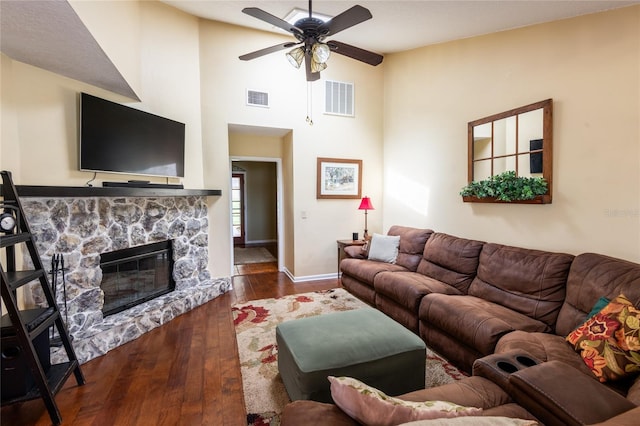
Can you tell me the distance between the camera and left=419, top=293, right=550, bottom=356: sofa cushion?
216 centimetres

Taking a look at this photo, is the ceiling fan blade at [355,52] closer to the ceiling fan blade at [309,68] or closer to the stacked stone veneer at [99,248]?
the ceiling fan blade at [309,68]

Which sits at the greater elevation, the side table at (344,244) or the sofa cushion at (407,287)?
the side table at (344,244)

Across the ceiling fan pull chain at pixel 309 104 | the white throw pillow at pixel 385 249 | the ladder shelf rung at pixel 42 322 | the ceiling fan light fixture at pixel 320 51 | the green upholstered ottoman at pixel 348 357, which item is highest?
the ceiling fan pull chain at pixel 309 104

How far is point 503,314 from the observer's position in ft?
7.94

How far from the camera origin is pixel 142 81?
11.6 ft

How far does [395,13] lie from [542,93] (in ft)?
5.74

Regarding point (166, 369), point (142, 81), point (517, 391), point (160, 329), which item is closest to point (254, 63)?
point (142, 81)

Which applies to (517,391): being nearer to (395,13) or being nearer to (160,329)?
(160,329)

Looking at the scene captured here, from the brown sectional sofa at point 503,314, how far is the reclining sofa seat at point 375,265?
1 cm

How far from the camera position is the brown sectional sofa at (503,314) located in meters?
1.19

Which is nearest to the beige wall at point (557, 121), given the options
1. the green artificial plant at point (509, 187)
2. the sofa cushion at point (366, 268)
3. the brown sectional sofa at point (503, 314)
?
the green artificial plant at point (509, 187)

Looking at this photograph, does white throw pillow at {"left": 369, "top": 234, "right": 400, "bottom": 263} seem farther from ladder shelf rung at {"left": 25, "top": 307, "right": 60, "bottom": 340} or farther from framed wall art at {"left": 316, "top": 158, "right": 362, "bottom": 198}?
ladder shelf rung at {"left": 25, "top": 307, "right": 60, "bottom": 340}

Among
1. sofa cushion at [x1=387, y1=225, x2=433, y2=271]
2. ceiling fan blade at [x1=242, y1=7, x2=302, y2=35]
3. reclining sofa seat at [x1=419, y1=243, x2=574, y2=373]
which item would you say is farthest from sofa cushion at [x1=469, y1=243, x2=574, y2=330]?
ceiling fan blade at [x1=242, y1=7, x2=302, y2=35]

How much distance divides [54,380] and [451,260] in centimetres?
354
